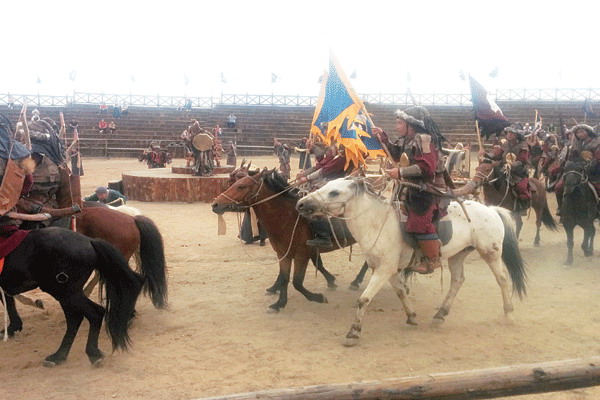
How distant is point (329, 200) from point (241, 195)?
1.34 metres

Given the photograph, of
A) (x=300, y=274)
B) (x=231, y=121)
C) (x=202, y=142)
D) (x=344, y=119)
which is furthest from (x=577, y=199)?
(x=231, y=121)

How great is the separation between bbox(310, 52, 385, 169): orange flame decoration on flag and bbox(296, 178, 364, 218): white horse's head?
170 cm

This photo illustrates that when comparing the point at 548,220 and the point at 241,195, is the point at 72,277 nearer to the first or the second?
the point at 241,195

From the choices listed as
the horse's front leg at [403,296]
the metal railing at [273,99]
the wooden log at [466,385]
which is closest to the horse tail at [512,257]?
the horse's front leg at [403,296]

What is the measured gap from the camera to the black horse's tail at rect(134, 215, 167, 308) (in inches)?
242

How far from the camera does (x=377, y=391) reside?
2.79 m

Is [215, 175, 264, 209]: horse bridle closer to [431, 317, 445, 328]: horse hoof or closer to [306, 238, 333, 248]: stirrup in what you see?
[306, 238, 333, 248]: stirrup

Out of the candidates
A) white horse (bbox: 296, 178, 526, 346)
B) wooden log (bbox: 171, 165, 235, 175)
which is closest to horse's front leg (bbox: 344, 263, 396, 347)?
A: white horse (bbox: 296, 178, 526, 346)

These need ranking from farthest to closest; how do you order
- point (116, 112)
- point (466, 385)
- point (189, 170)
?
point (116, 112) → point (189, 170) → point (466, 385)

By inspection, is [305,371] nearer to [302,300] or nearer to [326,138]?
[302,300]

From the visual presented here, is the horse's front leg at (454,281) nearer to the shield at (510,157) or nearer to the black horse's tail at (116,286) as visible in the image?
the black horse's tail at (116,286)

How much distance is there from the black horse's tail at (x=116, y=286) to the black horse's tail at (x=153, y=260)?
94cm

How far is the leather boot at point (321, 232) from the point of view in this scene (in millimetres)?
6539

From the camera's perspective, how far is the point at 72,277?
4969 mm
